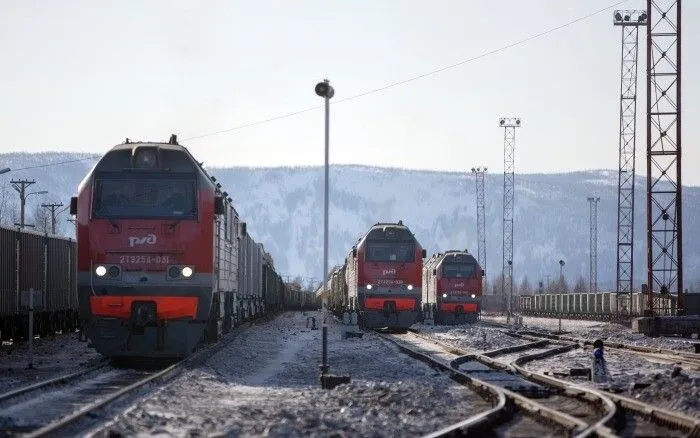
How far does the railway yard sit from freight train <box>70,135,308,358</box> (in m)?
0.77

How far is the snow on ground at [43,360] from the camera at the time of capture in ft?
60.3

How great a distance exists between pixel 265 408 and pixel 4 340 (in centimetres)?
1816

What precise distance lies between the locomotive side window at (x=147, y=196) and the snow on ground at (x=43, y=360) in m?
3.13

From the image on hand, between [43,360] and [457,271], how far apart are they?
2829cm

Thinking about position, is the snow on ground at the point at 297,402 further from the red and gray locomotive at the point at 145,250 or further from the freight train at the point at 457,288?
the freight train at the point at 457,288

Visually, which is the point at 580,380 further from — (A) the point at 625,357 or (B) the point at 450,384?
(A) the point at 625,357

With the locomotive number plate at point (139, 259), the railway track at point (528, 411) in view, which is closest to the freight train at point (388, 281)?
the railway track at point (528, 411)

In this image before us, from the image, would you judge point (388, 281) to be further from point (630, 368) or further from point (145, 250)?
point (145, 250)

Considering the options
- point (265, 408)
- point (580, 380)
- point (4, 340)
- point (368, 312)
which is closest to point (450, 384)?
point (580, 380)

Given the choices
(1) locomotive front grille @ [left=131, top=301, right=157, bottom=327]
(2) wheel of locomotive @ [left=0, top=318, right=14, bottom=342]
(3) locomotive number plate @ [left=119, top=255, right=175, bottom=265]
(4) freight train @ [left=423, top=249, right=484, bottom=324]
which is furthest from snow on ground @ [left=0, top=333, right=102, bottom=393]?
(4) freight train @ [left=423, top=249, right=484, bottom=324]

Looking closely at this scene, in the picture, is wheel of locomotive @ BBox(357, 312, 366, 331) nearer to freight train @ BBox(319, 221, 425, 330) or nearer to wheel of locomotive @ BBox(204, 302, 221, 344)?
freight train @ BBox(319, 221, 425, 330)

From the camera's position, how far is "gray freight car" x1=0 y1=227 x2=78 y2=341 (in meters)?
29.3

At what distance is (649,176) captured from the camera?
43062mm

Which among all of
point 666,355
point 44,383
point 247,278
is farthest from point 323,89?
point 247,278
